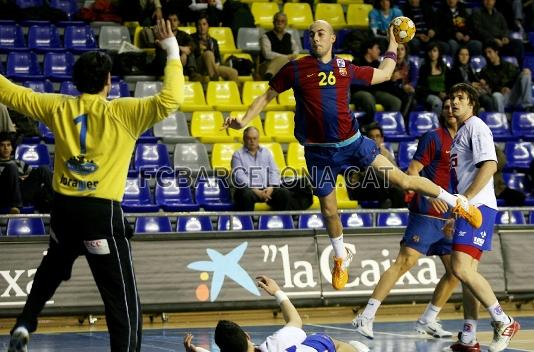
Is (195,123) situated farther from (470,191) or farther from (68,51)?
(470,191)

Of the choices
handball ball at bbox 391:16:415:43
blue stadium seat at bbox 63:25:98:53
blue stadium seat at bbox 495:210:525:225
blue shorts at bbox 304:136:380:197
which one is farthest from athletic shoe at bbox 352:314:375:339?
blue stadium seat at bbox 63:25:98:53

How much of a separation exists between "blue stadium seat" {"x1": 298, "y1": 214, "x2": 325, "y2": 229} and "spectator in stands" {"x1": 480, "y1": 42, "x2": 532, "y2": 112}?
6270mm

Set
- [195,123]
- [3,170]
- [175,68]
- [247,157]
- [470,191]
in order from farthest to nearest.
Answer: [195,123]
[247,157]
[3,170]
[470,191]
[175,68]

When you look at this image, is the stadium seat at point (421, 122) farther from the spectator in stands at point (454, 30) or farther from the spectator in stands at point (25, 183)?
the spectator in stands at point (25, 183)

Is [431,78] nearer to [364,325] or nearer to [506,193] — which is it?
[506,193]

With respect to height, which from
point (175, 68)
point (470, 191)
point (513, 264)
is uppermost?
point (175, 68)

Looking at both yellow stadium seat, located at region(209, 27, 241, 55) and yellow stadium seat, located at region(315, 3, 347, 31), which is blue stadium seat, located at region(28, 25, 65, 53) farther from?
yellow stadium seat, located at region(315, 3, 347, 31)

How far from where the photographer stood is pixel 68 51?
63.7 feet

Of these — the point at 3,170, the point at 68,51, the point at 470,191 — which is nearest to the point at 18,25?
the point at 68,51

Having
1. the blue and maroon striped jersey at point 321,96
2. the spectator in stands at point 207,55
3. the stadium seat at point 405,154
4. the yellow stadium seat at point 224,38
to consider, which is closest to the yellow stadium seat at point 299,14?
the yellow stadium seat at point 224,38

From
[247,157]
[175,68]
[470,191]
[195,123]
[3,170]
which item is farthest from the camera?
[195,123]

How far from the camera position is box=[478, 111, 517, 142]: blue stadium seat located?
20.0 m

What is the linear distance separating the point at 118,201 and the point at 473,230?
13.6 ft

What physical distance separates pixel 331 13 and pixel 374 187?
5.72 meters
